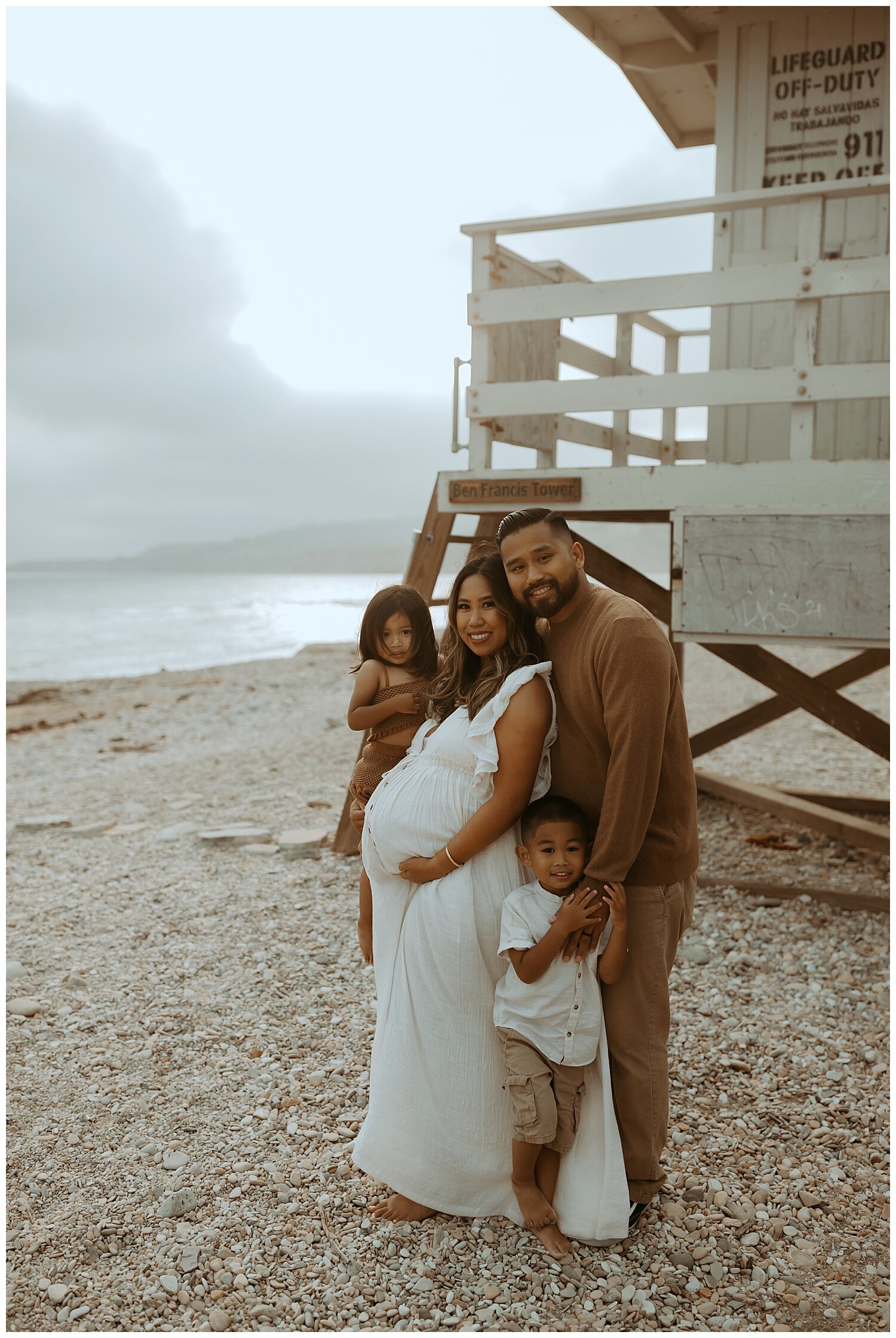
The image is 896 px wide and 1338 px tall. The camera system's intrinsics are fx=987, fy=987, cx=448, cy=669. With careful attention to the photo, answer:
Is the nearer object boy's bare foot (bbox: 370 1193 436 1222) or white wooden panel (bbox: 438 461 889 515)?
boy's bare foot (bbox: 370 1193 436 1222)

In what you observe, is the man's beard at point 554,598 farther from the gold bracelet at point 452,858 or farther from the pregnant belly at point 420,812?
the gold bracelet at point 452,858

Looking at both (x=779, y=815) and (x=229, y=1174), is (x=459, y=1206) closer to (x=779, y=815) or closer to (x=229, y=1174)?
(x=229, y=1174)

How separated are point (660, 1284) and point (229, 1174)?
1407mm

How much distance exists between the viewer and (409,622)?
11.6ft

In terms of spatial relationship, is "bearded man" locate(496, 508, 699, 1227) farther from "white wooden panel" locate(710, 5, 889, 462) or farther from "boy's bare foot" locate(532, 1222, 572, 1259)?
"white wooden panel" locate(710, 5, 889, 462)

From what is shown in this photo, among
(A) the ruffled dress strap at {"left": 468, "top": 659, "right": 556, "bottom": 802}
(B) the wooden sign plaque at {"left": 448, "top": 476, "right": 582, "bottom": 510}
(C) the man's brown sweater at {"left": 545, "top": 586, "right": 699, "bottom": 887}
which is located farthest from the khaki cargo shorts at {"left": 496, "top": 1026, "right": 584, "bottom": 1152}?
(B) the wooden sign plaque at {"left": 448, "top": 476, "right": 582, "bottom": 510}

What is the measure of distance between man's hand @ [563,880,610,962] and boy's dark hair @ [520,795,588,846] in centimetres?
17

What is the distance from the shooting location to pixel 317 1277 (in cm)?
277

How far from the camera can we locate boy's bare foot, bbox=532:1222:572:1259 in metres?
2.78

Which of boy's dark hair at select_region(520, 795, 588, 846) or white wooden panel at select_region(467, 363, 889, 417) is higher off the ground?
white wooden panel at select_region(467, 363, 889, 417)

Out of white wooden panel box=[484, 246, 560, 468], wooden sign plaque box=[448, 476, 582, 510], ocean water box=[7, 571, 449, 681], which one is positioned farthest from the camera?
ocean water box=[7, 571, 449, 681]

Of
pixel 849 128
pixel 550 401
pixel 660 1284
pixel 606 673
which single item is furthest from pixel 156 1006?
Answer: pixel 849 128

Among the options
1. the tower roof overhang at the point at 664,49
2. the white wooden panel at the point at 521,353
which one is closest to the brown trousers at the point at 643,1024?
the white wooden panel at the point at 521,353

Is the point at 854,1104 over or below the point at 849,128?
below
